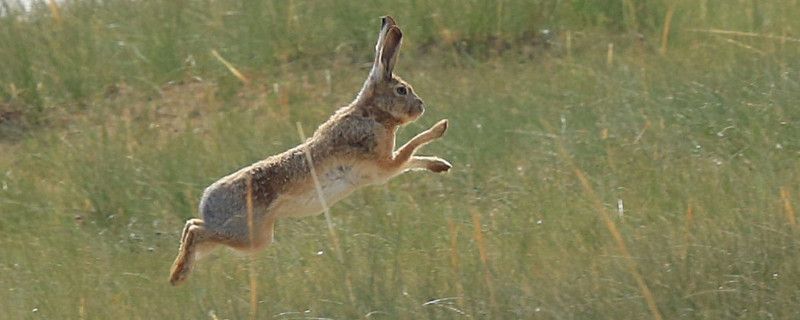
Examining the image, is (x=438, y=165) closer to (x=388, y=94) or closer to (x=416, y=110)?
(x=416, y=110)

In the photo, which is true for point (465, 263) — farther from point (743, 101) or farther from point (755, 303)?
point (743, 101)

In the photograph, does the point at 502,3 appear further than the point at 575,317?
Yes

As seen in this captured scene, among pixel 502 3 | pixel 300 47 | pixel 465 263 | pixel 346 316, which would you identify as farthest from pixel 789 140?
pixel 300 47

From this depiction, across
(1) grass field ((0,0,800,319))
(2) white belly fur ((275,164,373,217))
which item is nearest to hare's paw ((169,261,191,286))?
(1) grass field ((0,0,800,319))

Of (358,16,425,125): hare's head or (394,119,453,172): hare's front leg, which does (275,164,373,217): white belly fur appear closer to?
(394,119,453,172): hare's front leg

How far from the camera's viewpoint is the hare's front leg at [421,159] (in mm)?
6031

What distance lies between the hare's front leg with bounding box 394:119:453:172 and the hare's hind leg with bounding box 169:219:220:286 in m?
0.86

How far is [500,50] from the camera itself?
9.63 m

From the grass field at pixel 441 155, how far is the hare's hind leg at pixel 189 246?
10.0 inches

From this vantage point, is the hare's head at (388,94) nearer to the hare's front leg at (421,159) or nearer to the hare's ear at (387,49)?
the hare's ear at (387,49)

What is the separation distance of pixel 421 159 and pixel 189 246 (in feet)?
3.49

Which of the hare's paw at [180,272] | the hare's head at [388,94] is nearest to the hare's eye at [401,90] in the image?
the hare's head at [388,94]

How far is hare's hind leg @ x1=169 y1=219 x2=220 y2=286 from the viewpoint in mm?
5508

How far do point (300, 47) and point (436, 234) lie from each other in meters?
3.76
